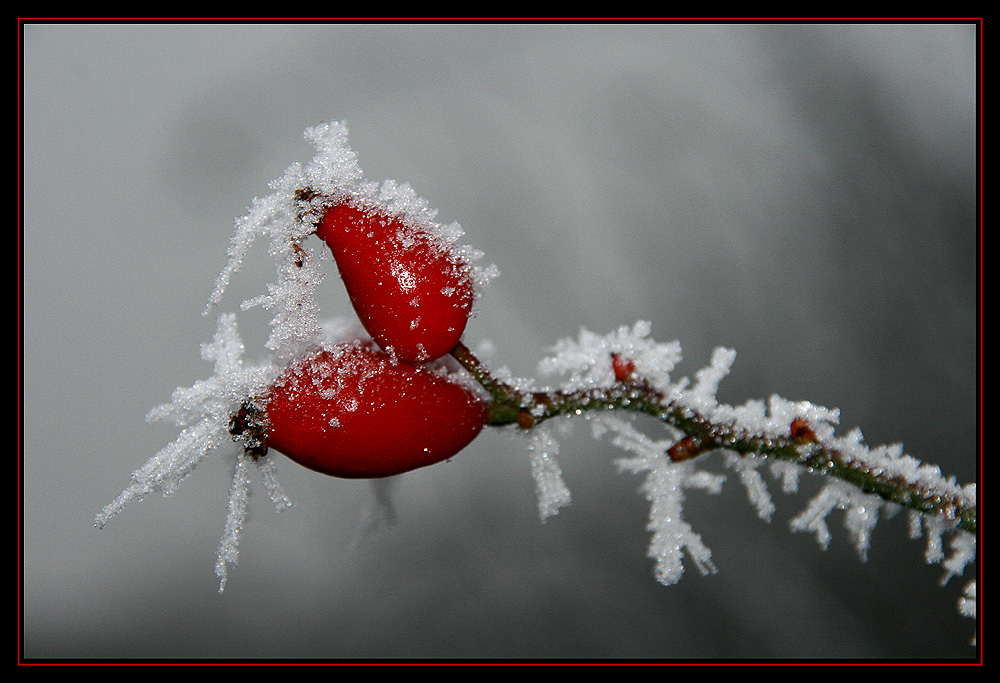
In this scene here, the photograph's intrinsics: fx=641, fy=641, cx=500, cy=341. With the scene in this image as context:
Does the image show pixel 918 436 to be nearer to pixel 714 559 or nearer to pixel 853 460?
pixel 714 559

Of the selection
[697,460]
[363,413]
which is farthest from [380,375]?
[697,460]

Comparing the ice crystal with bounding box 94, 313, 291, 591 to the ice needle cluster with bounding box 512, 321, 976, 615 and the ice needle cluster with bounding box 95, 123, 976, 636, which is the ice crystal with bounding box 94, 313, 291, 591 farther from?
the ice needle cluster with bounding box 512, 321, 976, 615

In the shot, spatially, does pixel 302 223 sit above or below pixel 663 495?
above

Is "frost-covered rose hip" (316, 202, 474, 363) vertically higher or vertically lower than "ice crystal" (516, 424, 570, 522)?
higher

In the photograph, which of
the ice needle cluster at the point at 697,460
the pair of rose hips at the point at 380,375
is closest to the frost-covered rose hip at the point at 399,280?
the pair of rose hips at the point at 380,375

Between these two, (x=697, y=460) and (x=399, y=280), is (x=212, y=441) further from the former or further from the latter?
(x=697, y=460)

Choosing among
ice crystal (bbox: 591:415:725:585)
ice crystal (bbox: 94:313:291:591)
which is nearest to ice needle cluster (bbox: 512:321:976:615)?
ice crystal (bbox: 591:415:725:585)

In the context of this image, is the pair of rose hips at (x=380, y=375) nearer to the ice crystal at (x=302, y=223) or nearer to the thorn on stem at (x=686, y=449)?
the ice crystal at (x=302, y=223)
